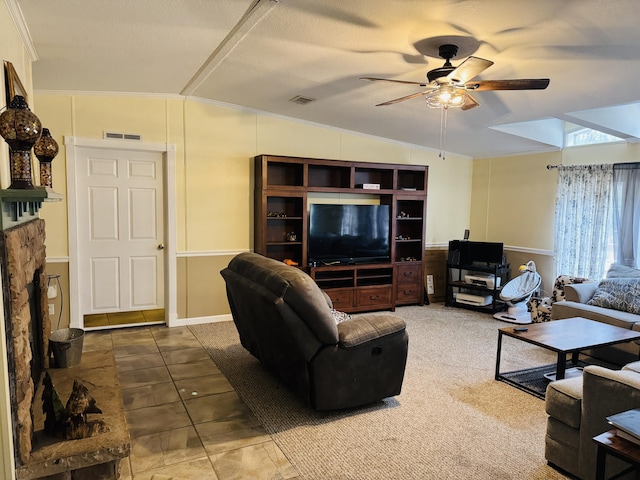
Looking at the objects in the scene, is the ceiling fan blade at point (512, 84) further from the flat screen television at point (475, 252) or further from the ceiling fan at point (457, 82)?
the flat screen television at point (475, 252)

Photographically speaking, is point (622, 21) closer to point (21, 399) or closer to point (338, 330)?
point (338, 330)

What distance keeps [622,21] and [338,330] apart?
8.18ft

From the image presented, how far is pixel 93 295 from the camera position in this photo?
16.1 feet

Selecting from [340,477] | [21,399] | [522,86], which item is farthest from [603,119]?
[21,399]

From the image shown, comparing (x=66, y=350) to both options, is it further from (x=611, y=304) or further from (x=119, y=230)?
(x=611, y=304)

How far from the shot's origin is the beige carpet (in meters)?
2.48

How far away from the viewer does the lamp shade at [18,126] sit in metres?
1.78

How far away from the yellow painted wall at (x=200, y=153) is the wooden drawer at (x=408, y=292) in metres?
2.15

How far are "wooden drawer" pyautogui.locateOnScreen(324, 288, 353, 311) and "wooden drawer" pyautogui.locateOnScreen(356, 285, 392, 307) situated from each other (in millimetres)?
129

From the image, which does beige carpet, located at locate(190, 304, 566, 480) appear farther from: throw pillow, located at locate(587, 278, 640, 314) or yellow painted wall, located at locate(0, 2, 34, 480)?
yellow painted wall, located at locate(0, 2, 34, 480)

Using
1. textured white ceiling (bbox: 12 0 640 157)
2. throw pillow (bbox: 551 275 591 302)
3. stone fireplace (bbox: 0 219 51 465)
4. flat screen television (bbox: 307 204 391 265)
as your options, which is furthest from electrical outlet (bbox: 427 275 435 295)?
stone fireplace (bbox: 0 219 51 465)

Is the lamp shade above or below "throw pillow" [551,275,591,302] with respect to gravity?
above

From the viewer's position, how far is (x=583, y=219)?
5449mm

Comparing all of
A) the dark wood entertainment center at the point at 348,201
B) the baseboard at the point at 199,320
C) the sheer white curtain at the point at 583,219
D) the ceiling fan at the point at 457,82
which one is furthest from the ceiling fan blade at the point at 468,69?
the baseboard at the point at 199,320
